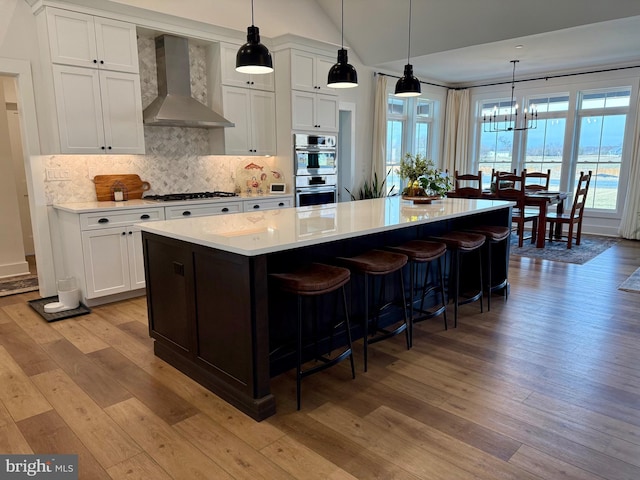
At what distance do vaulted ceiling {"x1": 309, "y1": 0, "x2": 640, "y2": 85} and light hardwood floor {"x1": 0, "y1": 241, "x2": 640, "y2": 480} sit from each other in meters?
3.65

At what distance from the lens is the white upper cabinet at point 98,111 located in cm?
399

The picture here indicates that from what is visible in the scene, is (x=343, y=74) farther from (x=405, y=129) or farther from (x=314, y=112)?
(x=405, y=129)

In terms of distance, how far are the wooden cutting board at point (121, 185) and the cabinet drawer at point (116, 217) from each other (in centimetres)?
63

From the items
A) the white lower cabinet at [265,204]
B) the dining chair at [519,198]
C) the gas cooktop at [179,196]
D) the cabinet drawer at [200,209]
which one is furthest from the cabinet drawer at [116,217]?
Result: the dining chair at [519,198]

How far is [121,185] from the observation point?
469cm

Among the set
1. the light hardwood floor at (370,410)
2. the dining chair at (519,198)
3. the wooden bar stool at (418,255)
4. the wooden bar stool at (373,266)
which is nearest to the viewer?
the light hardwood floor at (370,410)

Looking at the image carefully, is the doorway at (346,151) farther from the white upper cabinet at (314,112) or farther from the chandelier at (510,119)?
the chandelier at (510,119)

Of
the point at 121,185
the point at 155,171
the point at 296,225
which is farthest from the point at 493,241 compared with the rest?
the point at 121,185

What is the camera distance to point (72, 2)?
12.8 feet

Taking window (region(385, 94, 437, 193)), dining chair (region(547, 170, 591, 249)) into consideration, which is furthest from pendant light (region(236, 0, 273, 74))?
dining chair (region(547, 170, 591, 249))

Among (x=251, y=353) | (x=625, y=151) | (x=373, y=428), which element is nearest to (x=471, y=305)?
(x=373, y=428)

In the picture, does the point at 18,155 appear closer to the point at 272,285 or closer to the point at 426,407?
the point at 272,285

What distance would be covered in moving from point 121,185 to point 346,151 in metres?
3.77

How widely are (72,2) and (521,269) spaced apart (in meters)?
5.56
